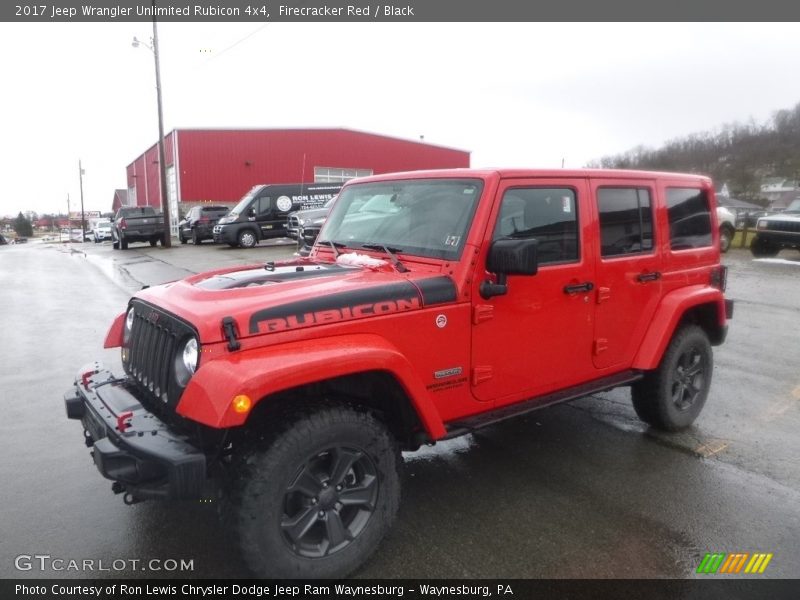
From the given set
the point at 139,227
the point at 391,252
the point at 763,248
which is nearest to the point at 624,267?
the point at 391,252

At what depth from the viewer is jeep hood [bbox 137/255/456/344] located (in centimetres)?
271

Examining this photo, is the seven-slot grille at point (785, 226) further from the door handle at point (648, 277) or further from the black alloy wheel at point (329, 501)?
the black alloy wheel at point (329, 501)

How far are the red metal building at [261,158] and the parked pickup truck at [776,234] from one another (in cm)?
2191

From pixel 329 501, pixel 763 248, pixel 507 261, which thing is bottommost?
pixel 329 501

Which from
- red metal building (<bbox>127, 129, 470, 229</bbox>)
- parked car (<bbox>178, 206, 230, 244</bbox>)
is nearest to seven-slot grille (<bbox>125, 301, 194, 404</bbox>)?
parked car (<bbox>178, 206, 230, 244</bbox>)

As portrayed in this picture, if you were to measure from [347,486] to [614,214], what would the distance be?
8.35 ft

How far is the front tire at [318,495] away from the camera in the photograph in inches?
103

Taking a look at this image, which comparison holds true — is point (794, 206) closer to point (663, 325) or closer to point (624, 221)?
point (663, 325)

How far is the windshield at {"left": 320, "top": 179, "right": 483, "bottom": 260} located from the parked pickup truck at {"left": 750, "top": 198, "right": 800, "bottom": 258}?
15848mm

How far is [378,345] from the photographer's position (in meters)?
2.89

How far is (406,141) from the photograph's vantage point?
3938 cm

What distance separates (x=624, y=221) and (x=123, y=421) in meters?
3.34

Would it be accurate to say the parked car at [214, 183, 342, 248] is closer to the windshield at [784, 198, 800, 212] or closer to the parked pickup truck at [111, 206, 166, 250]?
the parked pickup truck at [111, 206, 166, 250]

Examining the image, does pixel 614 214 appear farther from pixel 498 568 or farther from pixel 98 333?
pixel 98 333
